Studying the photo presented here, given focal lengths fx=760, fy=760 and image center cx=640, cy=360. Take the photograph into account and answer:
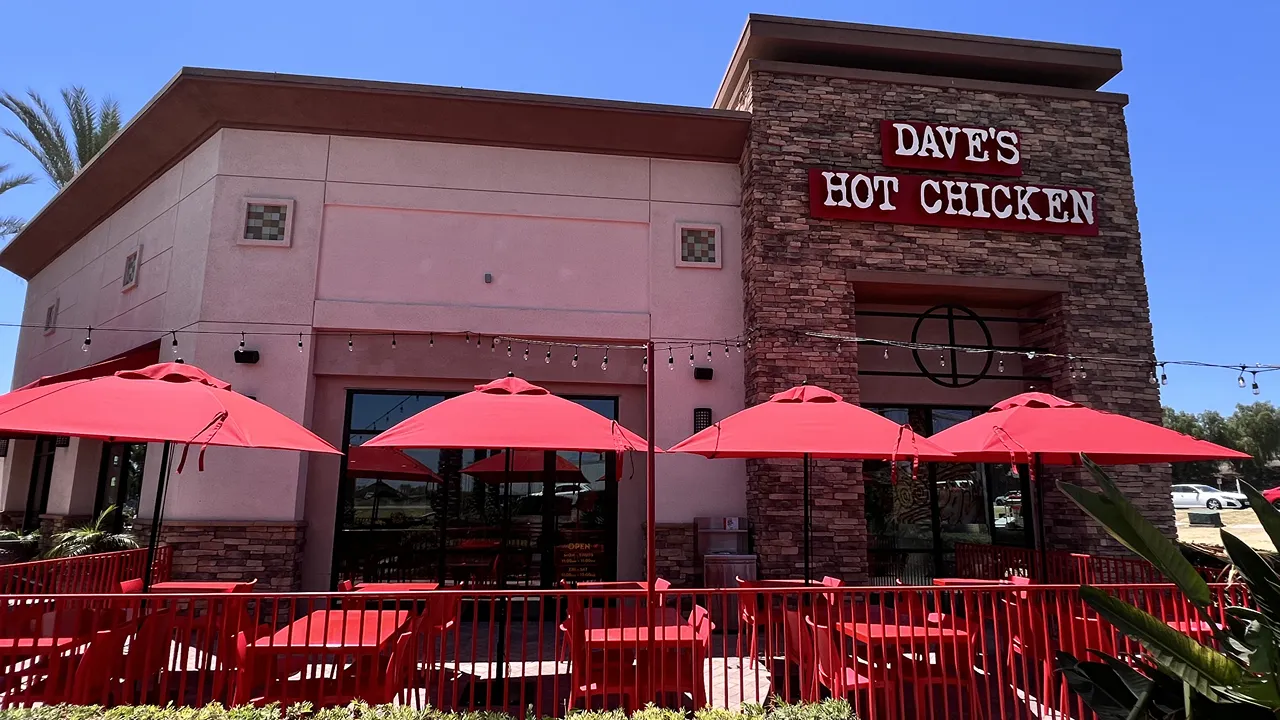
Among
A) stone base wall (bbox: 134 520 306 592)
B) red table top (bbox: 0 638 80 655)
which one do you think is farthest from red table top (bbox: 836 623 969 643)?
stone base wall (bbox: 134 520 306 592)

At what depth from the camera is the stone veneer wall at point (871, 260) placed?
32.8ft

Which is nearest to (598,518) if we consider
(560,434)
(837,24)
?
(560,434)

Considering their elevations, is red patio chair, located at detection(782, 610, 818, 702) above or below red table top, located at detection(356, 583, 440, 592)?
below

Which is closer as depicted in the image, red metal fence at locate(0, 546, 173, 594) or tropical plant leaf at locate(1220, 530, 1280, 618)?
tropical plant leaf at locate(1220, 530, 1280, 618)

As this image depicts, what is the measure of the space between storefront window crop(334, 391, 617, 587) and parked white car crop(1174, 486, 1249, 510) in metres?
37.3

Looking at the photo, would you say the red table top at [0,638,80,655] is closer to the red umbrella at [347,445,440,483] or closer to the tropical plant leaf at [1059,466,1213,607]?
the red umbrella at [347,445,440,483]

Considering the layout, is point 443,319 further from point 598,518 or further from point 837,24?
point 837,24

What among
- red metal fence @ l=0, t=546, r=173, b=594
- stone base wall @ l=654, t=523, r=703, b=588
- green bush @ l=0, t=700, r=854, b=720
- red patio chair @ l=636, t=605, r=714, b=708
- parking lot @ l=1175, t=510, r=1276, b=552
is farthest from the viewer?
parking lot @ l=1175, t=510, r=1276, b=552

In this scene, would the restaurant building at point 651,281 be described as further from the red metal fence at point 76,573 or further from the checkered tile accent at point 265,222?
the red metal fence at point 76,573

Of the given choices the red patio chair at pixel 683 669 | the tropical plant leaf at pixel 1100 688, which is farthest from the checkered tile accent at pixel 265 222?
the tropical plant leaf at pixel 1100 688

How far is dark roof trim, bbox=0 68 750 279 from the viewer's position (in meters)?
10.4

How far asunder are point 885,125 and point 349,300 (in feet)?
26.5

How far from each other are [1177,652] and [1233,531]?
108 feet

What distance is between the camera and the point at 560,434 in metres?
5.86
